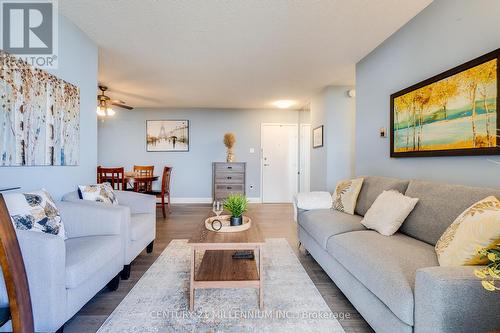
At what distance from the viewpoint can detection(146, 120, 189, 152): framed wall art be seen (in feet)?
19.2

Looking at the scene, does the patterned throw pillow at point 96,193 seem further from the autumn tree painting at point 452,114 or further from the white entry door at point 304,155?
the white entry door at point 304,155

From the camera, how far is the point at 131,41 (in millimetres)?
2619

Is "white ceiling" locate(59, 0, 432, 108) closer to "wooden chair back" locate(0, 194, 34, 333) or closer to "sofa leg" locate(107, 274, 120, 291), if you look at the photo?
"wooden chair back" locate(0, 194, 34, 333)

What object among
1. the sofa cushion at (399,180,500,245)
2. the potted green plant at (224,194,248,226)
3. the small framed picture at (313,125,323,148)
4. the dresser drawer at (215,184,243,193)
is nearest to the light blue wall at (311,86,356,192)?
the small framed picture at (313,125,323,148)

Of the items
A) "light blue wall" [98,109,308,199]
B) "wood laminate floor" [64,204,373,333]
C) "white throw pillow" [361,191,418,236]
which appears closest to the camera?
"wood laminate floor" [64,204,373,333]

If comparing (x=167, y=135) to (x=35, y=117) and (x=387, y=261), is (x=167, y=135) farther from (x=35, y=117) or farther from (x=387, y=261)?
(x=387, y=261)

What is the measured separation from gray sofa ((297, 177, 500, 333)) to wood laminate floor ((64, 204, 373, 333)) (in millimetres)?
141

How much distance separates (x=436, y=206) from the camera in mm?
1634

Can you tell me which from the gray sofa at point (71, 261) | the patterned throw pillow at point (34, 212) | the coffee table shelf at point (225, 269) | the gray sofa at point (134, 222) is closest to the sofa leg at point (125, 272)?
the gray sofa at point (134, 222)

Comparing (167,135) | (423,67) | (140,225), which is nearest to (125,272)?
(140,225)

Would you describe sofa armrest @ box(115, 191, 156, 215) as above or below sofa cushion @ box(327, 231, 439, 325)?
above

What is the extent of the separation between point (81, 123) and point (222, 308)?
2285 mm

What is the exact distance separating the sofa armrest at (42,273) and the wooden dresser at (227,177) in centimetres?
414

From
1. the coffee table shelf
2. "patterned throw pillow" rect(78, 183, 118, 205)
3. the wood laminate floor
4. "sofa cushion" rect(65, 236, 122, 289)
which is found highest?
"patterned throw pillow" rect(78, 183, 118, 205)
